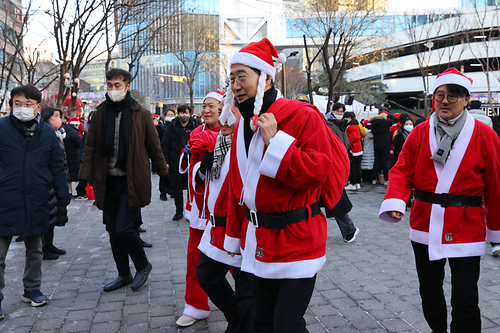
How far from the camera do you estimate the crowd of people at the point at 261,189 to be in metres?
2.41

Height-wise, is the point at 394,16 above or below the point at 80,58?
above

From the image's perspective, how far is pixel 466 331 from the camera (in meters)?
2.97

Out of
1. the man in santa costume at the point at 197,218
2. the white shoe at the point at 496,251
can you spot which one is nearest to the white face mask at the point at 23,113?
the man in santa costume at the point at 197,218

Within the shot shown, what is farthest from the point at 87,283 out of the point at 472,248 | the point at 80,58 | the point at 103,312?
the point at 80,58

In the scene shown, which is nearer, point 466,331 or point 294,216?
point 294,216

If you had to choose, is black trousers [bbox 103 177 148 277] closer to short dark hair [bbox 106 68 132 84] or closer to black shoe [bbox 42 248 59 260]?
short dark hair [bbox 106 68 132 84]

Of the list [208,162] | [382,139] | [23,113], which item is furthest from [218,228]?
[382,139]

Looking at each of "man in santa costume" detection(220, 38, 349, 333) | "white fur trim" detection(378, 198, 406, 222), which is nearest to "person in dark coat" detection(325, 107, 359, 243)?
"white fur trim" detection(378, 198, 406, 222)

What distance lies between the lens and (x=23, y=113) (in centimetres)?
443

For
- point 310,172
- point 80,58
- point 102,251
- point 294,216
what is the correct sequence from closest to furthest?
1. point 310,172
2. point 294,216
3. point 102,251
4. point 80,58

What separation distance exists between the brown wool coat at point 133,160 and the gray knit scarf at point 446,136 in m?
2.83

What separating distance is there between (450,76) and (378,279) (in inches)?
104

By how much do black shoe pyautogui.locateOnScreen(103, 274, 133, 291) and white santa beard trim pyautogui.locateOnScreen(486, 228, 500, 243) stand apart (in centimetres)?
349

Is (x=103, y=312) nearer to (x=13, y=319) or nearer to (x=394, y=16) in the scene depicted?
(x=13, y=319)
